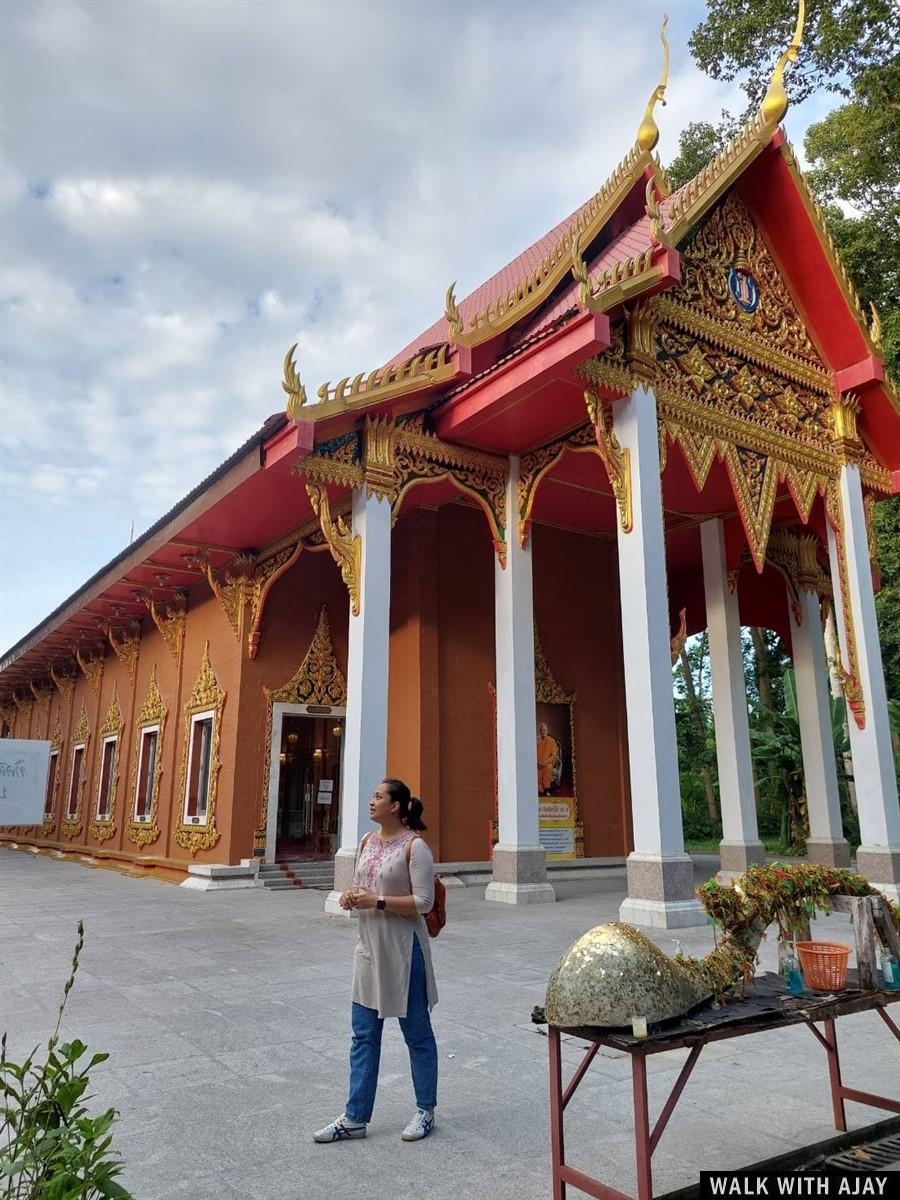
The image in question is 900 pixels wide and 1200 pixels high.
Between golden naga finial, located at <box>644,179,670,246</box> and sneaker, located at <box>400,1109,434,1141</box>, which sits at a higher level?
golden naga finial, located at <box>644,179,670,246</box>

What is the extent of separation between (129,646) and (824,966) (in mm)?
14812

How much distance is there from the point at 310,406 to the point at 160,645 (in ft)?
26.5

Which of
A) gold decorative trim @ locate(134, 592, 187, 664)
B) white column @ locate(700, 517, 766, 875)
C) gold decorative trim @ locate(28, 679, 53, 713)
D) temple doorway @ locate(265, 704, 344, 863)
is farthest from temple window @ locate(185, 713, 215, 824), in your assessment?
gold decorative trim @ locate(28, 679, 53, 713)

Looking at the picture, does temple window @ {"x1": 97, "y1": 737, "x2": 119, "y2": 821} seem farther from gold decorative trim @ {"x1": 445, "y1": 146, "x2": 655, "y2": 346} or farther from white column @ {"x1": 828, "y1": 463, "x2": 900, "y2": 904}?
white column @ {"x1": 828, "y1": 463, "x2": 900, "y2": 904}

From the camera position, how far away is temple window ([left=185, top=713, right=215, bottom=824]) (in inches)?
458

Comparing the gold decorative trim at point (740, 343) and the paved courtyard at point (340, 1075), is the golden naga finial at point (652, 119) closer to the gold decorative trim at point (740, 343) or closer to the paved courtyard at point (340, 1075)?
the gold decorative trim at point (740, 343)

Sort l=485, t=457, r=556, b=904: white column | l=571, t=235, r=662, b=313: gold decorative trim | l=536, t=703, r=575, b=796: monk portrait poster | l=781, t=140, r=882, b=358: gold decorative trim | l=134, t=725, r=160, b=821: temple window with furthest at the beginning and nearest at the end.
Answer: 1. l=134, t=725, r=160, b=821: temple window
2. l=536, t=703, r=575, b=796: monk portrait poster
3. l=781, t=140, r=882, b=358: gold decorative trim
4. l=485, t=457, r=556, b=904: white column
5. l=571, t=235, r=662, b=313: gold decorative trim

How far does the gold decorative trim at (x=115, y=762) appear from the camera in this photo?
1529 cm

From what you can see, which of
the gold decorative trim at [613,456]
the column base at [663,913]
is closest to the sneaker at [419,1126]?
the column base at [663,913]

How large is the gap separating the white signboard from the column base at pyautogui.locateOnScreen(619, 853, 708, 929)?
469cm

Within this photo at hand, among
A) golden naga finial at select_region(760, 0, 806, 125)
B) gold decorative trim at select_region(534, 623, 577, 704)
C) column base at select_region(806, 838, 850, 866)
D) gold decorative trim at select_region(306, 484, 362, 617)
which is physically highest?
golden naga finial at select_region(760, 0, 806, 125)

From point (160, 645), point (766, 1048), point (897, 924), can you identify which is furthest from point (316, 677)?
point (897, 924)

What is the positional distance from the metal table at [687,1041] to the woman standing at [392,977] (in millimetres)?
542

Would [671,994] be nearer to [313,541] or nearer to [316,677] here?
[313,541]
